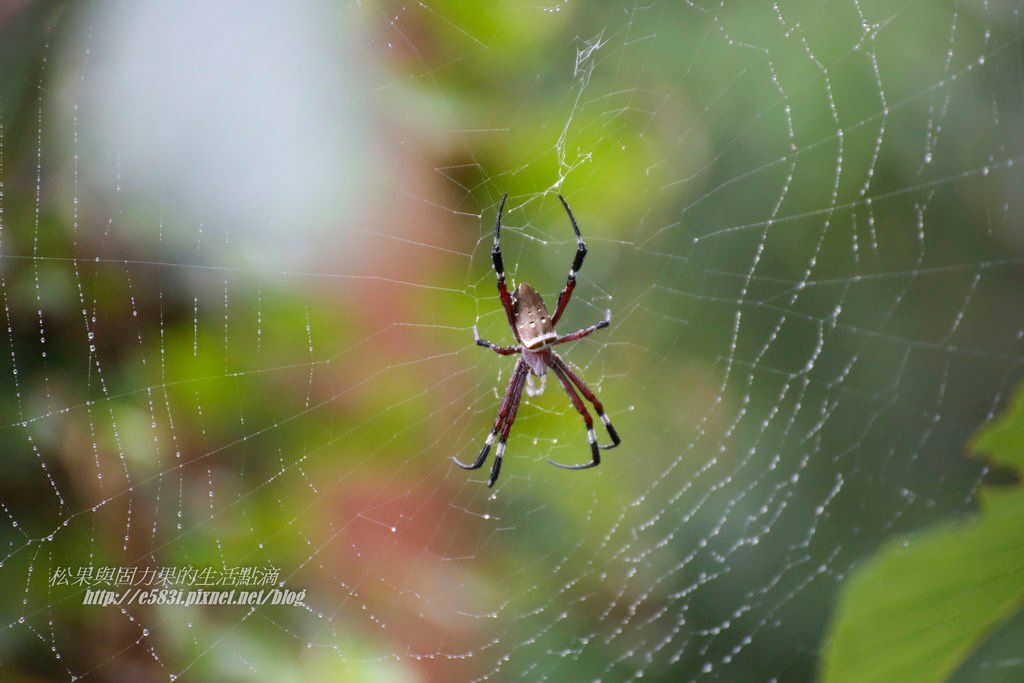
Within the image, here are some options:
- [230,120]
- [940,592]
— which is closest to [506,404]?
[230,120]

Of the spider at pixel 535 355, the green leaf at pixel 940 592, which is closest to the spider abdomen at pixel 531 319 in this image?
the spider at pixel 535 355

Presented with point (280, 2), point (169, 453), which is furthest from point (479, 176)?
point (169, 453)

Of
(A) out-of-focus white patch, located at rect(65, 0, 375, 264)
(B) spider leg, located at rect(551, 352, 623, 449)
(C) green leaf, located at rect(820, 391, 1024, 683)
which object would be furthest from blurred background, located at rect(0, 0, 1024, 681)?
(C) green leaf, located at rect(820, 391, 1024, 683)

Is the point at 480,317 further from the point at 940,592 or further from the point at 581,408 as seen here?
the point at 940,592

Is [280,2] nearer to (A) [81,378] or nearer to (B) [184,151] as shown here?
(B) [184,151]

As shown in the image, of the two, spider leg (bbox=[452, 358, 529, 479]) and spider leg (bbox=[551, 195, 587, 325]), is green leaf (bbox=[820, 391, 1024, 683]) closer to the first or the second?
spider leg (bbox=[551, 195, 587, 325])
